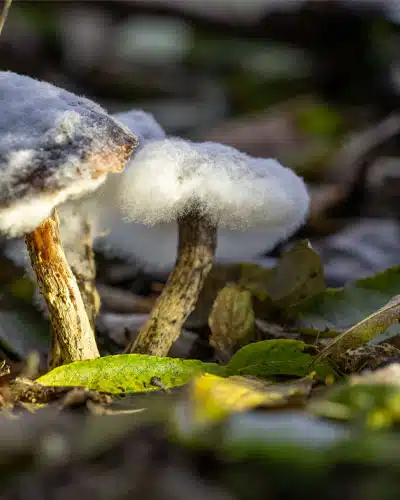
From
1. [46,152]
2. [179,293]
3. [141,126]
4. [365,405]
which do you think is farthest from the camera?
[179,293]

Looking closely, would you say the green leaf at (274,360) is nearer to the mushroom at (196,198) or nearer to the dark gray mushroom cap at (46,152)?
the mushroom at (196,198)

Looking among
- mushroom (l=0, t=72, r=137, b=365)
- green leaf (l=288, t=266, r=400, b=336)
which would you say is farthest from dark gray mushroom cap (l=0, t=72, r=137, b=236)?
green leaf (l=288, t=266, r=400, b=336)

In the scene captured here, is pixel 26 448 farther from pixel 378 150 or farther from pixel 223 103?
pixel 223 103

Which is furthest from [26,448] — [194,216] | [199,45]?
[199,45]

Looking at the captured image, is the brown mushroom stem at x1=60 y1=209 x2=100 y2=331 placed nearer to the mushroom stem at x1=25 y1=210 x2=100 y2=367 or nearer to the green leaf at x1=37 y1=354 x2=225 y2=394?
the mushroom stem at x1=25 y1=210 x2=100 y2=367

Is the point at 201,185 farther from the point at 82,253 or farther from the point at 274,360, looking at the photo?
the point at 82,253

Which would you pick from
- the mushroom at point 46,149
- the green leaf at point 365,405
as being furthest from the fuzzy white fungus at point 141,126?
the green leaf at point 365,405

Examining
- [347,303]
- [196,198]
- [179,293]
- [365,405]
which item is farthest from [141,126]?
→ [365,405]
